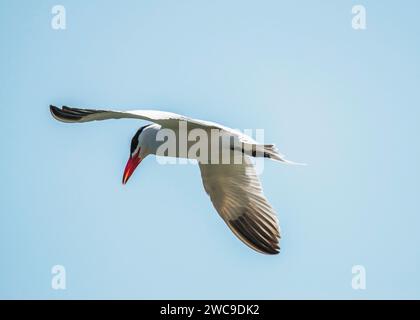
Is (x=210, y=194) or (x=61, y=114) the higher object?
(x=61, y=114)

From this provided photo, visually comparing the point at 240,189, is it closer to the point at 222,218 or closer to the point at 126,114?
the point at 222,218

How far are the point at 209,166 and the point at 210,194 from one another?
0.44m

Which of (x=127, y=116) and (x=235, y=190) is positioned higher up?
(x=127, y=116)

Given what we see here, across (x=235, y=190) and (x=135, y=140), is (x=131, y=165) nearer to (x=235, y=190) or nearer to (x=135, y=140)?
(x=135, y=140)

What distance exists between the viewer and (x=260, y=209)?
9562mm

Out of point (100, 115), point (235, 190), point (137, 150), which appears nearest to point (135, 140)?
point (137, 150)

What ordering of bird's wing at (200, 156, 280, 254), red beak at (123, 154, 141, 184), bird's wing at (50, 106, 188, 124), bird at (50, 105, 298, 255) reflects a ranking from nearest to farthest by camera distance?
bird's wing at (50, 106, 188, 124)
bird at (50, 105, 298, 255)
red beak at (123, 154, 141, 184)
bird's wing at (200, 156, 280, 254)

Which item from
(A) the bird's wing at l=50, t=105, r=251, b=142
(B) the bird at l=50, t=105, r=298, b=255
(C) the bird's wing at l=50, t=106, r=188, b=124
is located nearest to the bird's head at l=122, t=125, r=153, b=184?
(B) the bird at l=50, t=105, r=298, b=255

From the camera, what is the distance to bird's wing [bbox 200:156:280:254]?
9.45m

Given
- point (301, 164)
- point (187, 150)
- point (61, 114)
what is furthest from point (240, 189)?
point (61, 114)

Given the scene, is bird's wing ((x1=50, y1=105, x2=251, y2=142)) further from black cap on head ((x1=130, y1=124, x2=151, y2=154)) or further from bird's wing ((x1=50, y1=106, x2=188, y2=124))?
black cap on head ((x1=130, y1=124, x2=151, y2=154))

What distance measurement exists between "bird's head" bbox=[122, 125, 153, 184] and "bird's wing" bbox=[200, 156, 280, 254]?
75 centimetres

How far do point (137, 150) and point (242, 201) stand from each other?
4.74 feet

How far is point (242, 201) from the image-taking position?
9633 millimetres
